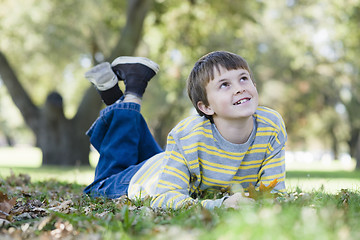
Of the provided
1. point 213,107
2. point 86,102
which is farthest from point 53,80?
point 213,107

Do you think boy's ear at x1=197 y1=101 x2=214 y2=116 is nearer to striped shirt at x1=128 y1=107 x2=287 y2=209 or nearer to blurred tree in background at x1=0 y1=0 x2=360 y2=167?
striped shirt at x1=128 y1=107 x2=287 y2=209

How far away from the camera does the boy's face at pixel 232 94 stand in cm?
309

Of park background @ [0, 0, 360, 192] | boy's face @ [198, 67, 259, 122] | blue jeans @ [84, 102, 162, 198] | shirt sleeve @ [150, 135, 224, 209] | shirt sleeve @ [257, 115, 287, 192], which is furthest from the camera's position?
park background @ [0, 0, 360, 192]

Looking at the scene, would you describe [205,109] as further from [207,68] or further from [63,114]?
[63,114]

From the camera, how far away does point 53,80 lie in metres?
23.7

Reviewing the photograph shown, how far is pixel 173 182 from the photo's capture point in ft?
10.3

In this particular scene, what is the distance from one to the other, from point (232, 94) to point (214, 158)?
1.82 ft

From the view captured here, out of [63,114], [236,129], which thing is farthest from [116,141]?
[63,114]

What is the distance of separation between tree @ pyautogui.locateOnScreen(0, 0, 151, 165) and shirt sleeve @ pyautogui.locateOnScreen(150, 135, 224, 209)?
9090mm

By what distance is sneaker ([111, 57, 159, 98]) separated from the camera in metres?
4.63

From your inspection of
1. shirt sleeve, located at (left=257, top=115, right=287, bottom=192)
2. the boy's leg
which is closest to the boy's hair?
shirt sleeve, located at (left=257, top=115, right=287, bottom=192)

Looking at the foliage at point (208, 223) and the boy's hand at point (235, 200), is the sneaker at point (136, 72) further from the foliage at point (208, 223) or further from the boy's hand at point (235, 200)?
the boy's hand at point (235, 200)

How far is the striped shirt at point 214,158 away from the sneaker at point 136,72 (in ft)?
4.60

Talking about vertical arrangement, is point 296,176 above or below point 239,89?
below
